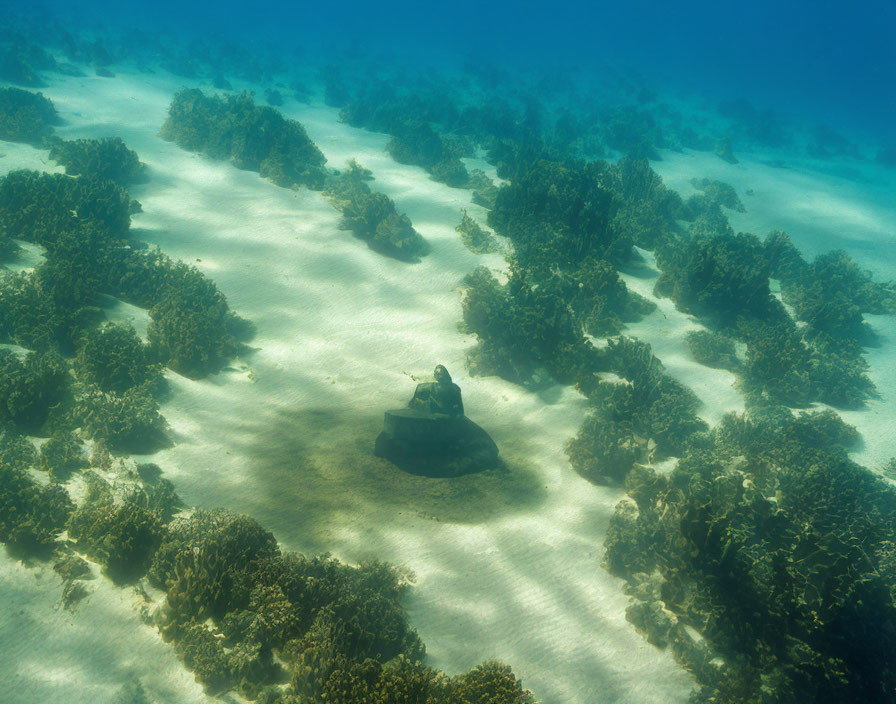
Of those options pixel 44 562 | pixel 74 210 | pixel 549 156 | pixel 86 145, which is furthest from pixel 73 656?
pixel 549 156

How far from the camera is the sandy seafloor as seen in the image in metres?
5.81

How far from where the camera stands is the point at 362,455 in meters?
9.50

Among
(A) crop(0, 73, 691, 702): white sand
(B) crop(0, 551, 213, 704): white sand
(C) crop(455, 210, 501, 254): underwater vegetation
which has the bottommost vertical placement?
(B) crop(0, 551, 213, 704): white sand

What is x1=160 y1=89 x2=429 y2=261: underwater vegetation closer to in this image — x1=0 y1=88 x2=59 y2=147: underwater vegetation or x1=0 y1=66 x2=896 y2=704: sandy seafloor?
x1=0 y1=66 x2=896 y2=704: sandy seafloor

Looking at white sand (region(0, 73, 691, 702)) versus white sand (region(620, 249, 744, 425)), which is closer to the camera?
white sand (region(0, 73, 691, 702))

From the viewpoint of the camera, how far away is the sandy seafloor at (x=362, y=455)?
5812mm

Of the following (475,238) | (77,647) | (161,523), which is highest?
(475,238)

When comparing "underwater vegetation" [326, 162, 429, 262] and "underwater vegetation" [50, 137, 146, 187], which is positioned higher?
"underwater vegetation" [50, 137, 146, 187]

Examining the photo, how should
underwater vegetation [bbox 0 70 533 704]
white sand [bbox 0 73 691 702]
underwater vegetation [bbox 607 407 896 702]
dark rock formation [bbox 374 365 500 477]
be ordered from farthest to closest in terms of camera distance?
dark rock formation [bbox 374 365 500 477], white sand [bbox 0 73 691 702], underwater vegetation [bbox 607 407 896 702], underwater vegetation [bbox 0 70 533 704]

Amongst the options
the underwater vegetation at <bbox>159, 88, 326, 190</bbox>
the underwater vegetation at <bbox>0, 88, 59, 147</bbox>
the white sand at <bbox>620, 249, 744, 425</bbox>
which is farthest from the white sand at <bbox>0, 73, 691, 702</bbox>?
the underwater vegetation at <bbox>0, 88, 59, 147</bbox>

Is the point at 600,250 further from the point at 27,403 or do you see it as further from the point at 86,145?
the point at 86,145

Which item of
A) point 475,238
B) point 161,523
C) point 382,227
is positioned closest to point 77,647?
point 161,523

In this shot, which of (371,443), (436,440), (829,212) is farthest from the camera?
(829,212)

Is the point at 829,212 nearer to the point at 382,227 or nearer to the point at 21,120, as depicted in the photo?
the point at 382,227
